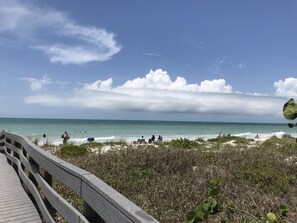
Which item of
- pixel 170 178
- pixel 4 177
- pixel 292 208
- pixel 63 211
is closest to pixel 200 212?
pixel 63 211

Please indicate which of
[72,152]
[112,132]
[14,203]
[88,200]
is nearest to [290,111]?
[88,200]

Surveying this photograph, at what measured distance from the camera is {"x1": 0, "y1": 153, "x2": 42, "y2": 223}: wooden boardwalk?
16.9 feet

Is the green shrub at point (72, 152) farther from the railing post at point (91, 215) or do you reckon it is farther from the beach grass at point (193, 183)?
the railing post at point (91, 215)

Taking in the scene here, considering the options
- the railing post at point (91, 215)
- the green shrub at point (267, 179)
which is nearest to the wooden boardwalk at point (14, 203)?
the railing post at point (91, 215)

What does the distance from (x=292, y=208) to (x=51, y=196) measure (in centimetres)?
438

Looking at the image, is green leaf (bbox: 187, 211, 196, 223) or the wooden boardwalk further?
the wooden boardwalk

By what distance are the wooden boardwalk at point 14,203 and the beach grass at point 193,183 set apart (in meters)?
0.81

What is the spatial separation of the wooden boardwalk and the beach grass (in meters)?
0.81

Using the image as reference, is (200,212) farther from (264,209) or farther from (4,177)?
(4,177)

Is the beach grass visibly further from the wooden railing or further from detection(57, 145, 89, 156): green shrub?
detection(57, 145, 89, 156): green shrub

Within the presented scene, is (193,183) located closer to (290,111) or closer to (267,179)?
(267,179)

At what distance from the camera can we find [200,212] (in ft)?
9.23

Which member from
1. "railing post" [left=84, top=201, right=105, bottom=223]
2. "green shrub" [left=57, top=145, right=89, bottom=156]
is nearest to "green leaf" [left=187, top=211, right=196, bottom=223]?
"railing post" [left=84, top=201, right=105, bottom=223]

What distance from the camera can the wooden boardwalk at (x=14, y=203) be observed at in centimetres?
516
